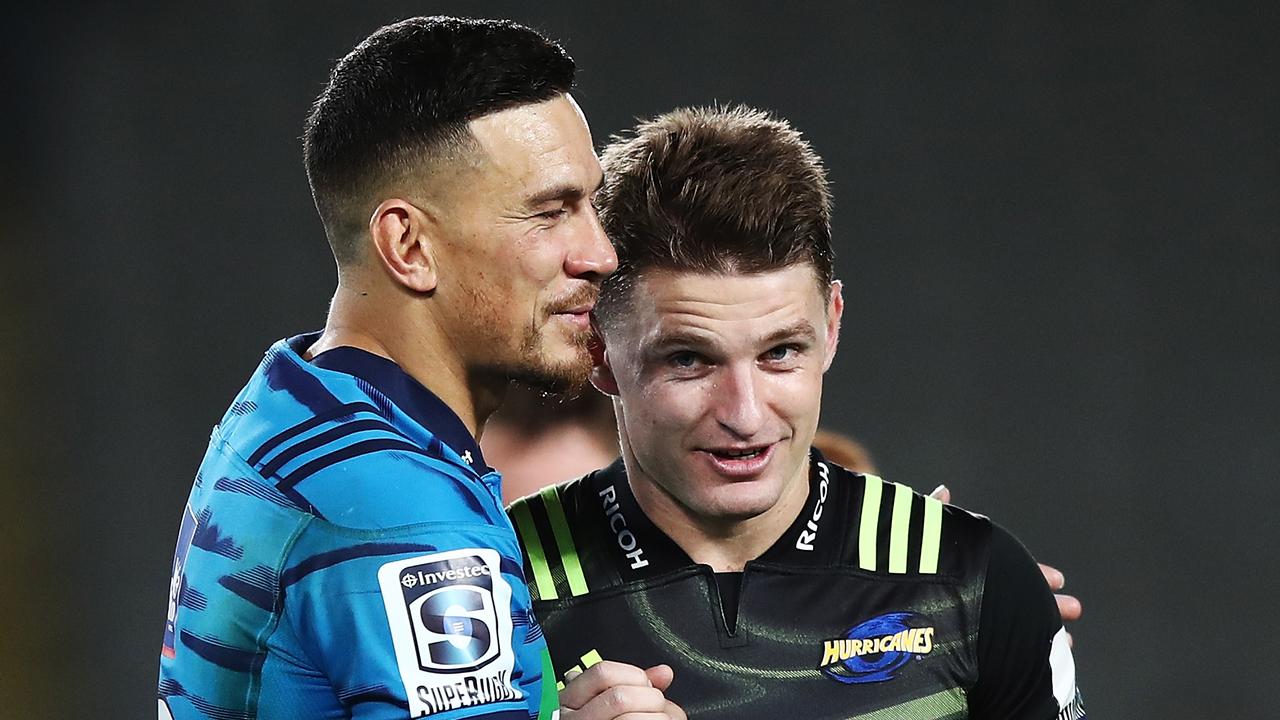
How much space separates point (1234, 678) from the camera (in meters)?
4.71

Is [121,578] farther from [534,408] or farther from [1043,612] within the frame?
[1043,612]

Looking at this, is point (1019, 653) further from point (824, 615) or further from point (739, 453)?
point (739, 453)

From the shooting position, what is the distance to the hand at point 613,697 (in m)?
1.46

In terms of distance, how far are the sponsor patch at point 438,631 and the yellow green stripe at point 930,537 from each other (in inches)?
28.6

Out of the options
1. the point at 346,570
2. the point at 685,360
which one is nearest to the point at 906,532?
the point at 685,360

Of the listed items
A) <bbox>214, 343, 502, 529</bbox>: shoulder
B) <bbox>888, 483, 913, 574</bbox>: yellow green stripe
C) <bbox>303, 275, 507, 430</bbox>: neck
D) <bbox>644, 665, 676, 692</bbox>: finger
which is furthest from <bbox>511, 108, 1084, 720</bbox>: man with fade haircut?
<bbox>214, 343, 502, 529</bbox>: shoulder

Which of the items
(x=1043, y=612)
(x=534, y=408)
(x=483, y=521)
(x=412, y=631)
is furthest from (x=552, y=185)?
(x=534, y=408)

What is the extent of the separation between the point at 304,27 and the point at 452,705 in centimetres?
400

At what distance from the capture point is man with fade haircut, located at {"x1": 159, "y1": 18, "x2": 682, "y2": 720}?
1.19 meters

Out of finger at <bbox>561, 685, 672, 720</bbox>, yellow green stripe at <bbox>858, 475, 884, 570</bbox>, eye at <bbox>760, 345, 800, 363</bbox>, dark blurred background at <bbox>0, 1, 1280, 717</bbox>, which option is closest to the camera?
finger at <bbox>561, 685, 672, 720</bbox>

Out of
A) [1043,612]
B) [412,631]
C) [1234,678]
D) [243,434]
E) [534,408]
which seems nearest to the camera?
[412,631]

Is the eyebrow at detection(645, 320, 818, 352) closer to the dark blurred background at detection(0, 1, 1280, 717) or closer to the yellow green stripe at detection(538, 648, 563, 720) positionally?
the yellow green stripe at detection(538, 648, 563, 720)

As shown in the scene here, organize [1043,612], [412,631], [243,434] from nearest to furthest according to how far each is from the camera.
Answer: [412,631]
[243,434]
[1043,612]

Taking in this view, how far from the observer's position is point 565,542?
179 cm
